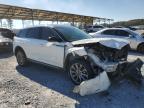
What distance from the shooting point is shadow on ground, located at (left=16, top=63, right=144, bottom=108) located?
187 inches

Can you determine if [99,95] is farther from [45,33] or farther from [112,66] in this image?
[45,33]

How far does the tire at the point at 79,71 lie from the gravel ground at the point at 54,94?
0.91 feet

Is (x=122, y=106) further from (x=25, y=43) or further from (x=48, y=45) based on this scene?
(x=25, y=43)

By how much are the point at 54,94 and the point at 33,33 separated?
3254 millimetres

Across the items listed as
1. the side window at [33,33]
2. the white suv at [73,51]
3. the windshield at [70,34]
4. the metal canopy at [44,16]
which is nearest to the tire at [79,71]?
the white suv at [73,51]

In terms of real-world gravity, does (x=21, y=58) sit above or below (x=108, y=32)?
below

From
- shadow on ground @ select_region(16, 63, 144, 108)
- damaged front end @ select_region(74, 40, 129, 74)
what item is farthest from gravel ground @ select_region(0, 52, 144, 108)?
damaged front end @ select_region(74, 40, 129, 74)

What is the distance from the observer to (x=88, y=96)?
5.21m

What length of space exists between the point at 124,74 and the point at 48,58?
2.56m

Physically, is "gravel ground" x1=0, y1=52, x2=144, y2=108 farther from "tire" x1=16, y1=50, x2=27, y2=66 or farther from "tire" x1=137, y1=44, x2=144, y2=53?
"tire" x1=137, y1=44, x2=144, y2=53

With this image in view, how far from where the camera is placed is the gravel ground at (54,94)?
4793mm

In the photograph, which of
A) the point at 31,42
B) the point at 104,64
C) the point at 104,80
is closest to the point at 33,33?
the point at 31,42

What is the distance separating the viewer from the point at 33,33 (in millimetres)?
7977

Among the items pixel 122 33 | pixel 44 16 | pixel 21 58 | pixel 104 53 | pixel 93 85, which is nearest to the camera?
pixel 93 85
